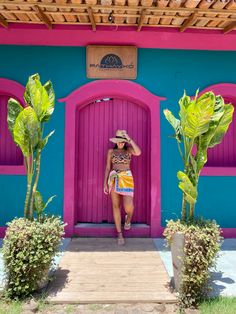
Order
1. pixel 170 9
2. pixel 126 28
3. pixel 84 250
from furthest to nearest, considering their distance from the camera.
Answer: pixel 126 28
pixel 84 250
pixel 170 9

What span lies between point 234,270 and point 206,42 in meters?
4.12

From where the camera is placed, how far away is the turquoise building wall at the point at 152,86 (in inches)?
234

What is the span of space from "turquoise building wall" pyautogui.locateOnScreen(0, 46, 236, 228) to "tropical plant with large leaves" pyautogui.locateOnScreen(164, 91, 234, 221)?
6.32 feet

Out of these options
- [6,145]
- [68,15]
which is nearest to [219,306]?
[6,145]

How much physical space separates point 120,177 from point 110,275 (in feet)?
6.13

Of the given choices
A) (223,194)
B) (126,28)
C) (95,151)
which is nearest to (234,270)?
(223,194)

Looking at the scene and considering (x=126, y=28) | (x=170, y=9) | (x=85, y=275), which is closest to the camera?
(x=85, y=275)

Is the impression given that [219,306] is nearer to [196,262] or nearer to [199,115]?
[196,262]

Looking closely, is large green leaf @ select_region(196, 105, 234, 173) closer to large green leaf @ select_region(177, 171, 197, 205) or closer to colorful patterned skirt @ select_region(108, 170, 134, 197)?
large green leaf @ select_region(177, 171, 197, 205)

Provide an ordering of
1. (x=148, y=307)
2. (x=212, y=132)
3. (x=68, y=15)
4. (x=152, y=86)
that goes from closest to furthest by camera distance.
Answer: (x=148, y=307) < (x=212, y=132) < (x=68, y=15) < (x=152, y=86)

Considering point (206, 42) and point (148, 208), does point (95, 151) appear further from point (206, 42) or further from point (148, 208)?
point (206, 42)

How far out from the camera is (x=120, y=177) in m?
5.71

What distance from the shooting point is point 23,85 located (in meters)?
5.97

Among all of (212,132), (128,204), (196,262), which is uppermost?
(212,132)
